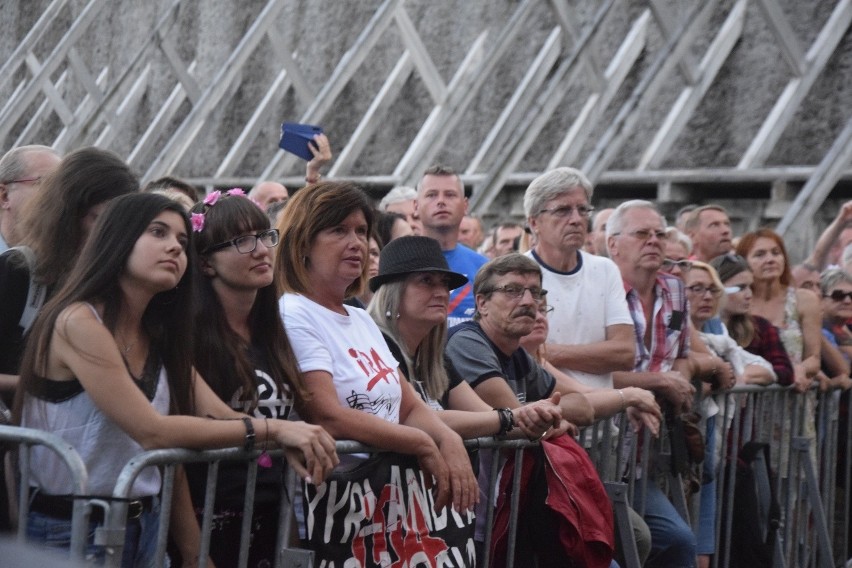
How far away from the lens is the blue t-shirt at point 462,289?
6.92 m

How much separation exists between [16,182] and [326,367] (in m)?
1.36

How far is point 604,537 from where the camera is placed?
203 inches

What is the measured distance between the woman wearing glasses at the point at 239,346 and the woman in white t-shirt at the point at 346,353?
0.10 meters

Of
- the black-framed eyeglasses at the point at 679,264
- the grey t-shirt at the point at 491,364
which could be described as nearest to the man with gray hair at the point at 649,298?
the black-framed eyeglasses at the point at 679,264

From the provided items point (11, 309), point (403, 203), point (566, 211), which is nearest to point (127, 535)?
point (11, 309)

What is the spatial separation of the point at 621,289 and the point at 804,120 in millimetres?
7261

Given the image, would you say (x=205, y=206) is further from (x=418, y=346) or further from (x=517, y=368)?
(x=517, y=368)

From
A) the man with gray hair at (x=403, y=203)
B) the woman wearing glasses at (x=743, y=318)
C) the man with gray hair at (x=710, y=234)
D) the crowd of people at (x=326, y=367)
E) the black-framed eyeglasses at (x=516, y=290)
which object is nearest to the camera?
the crowd of people at (x=326, y=367)

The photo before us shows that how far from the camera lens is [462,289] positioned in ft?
23.0

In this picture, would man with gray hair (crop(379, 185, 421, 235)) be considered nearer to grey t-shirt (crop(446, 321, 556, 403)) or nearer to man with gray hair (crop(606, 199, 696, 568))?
man with gray hair (crop(606, 199, 696, 568))

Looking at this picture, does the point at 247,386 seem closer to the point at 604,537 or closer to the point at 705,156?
the point at 604,537

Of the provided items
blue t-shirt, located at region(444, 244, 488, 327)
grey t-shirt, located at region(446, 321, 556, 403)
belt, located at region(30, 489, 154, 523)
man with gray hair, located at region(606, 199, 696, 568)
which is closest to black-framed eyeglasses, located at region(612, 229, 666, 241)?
man with gray hair, located at region(606, 199, 696, 568)

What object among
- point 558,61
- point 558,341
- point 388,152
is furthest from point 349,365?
point 388,152

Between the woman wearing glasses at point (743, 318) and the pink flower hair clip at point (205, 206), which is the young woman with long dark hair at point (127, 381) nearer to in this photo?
the pink flower hair clip at point (205, 206)
